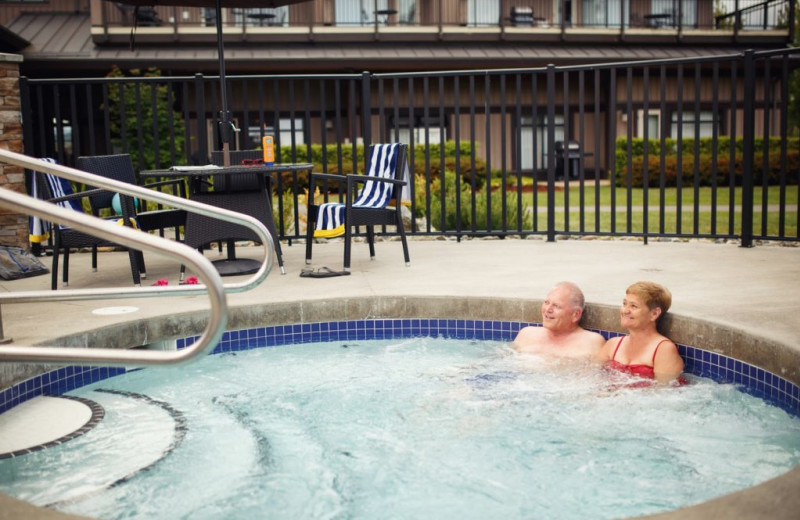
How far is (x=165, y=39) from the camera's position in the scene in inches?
731

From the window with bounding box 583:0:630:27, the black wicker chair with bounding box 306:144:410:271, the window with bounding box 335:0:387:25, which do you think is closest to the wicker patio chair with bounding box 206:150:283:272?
the black wicker chair with bounding box 306:144:410:271

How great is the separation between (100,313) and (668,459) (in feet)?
9.55

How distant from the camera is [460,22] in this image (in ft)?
67.3

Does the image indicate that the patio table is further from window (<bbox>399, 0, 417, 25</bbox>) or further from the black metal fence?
window (<bbox>399, 0, 417, 25</bbox>)

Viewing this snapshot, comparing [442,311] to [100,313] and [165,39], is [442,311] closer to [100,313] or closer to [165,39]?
[100,313]

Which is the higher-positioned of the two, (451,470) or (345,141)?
(345,141)

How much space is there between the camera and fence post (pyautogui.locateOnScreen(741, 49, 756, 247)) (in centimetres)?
629

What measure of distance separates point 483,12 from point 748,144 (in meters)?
16.1

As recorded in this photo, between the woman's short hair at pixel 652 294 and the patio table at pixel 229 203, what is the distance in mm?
2493

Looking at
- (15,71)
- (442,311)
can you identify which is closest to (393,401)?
(442,311)

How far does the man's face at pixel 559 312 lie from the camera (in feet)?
13.6

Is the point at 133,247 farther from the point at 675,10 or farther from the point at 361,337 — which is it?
the point at 675,10

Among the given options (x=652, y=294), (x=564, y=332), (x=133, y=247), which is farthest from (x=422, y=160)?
(x=133, y=247)

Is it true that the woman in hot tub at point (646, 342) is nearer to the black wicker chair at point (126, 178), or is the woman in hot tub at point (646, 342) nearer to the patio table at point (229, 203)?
the patio table at point (229, 203)
